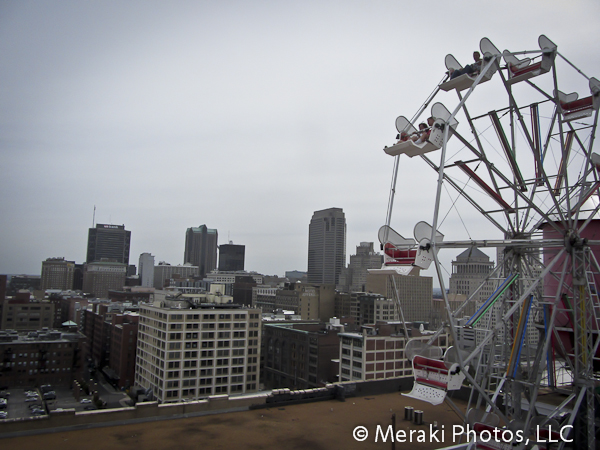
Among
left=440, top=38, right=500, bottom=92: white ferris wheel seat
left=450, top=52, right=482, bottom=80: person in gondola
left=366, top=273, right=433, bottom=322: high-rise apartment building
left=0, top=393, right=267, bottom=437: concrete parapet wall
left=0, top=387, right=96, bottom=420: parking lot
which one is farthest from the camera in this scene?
left=366, top=273, right=433, bottom=322: high-rise apartment building

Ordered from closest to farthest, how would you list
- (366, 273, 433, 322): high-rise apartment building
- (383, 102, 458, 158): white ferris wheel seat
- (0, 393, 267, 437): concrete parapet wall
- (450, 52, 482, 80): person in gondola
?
(383, 102, 458, 158): white ferris wheel seat, (450, 52, 482, 80): person in gondola, (0, 393, 267, 437): concrete parapet wall, (366, 273, 433, 322): high-rise apartment building

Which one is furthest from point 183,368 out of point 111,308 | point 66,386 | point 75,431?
point 111,308

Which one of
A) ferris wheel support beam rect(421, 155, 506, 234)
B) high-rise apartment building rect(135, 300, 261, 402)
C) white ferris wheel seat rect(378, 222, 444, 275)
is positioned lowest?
high-rise apartment building rect(135, 300, 261, 402)

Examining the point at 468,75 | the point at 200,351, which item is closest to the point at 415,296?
the point at 200,351

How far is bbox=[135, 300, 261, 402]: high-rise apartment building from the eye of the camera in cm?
6038

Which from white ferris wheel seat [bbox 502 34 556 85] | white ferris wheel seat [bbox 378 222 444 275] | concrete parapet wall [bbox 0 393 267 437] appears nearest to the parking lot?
concrete parapet wall [bbox 0 393 267 437]

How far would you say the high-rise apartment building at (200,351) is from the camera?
60375mm

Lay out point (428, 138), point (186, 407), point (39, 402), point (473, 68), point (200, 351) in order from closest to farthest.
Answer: point (428, 138), point (473, 68), point (186, 407), point (200, 351), point (39, 402)

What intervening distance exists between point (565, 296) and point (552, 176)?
457 centimetres

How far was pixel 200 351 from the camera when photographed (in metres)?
61.8

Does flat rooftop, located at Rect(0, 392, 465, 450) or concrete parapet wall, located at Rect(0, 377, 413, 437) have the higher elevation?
concrete parapet wall, located at Rect(0, 377, 413, 437)

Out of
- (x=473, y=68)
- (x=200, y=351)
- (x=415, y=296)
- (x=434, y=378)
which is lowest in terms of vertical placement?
(x=200, y=351)

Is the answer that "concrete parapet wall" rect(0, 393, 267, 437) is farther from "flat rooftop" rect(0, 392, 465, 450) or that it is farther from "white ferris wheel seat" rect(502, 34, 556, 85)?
"white ferris wheel seat" rect(502, 34, 556, 85)

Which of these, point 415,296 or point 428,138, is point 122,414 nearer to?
point 428,138
